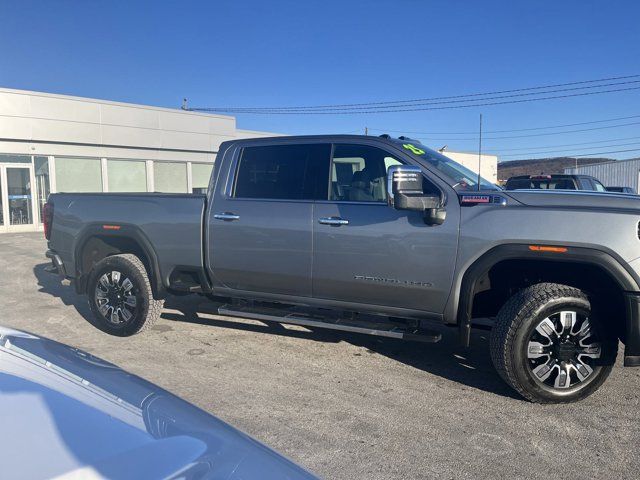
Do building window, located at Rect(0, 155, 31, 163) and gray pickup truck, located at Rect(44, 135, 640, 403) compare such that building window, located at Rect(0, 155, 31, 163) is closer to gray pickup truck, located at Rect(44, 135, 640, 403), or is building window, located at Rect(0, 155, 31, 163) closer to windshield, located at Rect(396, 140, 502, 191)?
gray pickup truck, located at Rect(44, 135, 640, 403)

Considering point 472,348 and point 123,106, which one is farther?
point 123,106

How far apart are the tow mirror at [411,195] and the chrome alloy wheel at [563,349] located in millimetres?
1142

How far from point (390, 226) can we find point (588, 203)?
1.49 metres

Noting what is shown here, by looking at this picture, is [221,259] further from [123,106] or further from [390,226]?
[123,106]

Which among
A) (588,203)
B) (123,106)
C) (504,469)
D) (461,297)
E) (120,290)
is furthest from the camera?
(123,106)

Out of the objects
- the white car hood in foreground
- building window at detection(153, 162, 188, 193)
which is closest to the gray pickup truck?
the white car hood in foreground

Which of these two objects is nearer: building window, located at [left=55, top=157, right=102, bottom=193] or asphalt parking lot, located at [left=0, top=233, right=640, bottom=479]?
asphalt parking lot, located at [left=0, top=233, right=640, bottom=479]

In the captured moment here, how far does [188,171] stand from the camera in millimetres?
23188

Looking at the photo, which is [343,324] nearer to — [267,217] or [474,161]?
[267,217]

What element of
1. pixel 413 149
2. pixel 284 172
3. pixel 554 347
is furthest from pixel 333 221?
pixel 554 347

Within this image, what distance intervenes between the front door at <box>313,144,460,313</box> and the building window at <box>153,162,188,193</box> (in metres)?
18.7

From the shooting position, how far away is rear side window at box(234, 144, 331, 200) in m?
4.92

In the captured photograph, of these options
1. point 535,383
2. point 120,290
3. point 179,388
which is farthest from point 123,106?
point 535,383

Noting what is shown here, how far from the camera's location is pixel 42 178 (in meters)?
18.9
